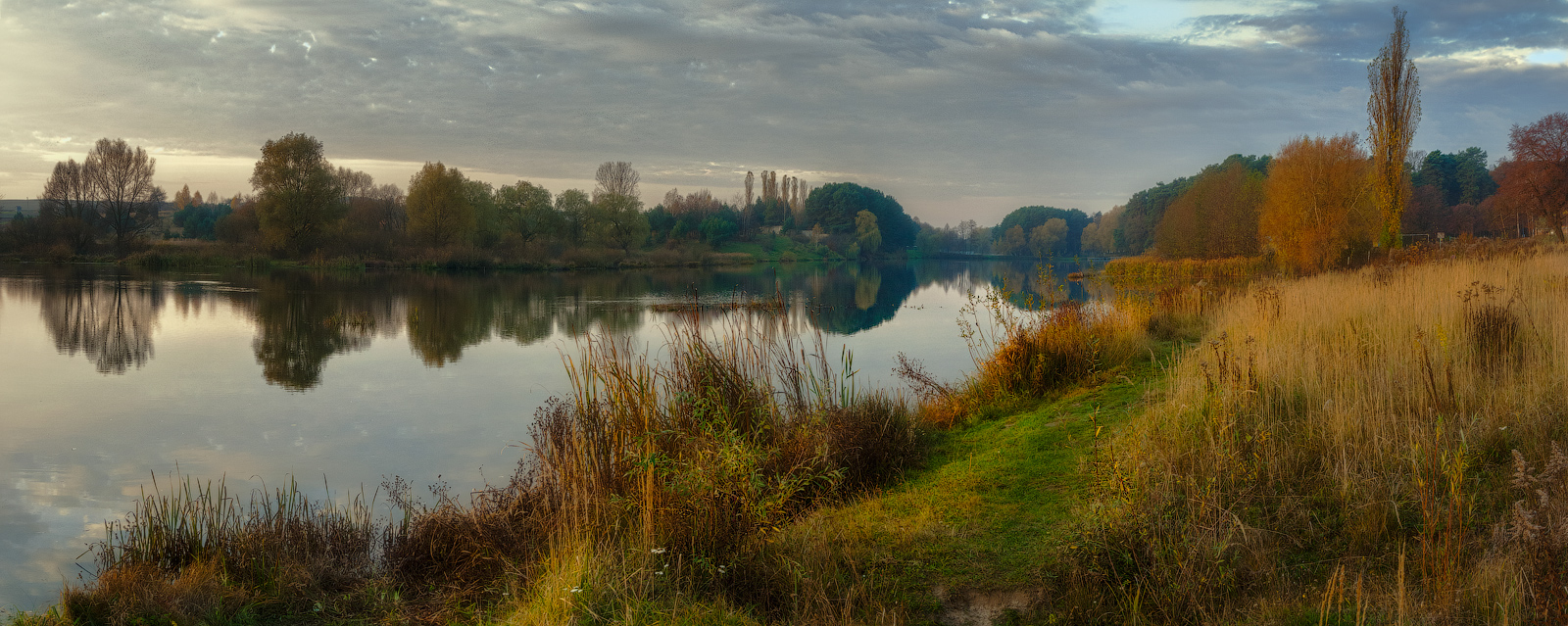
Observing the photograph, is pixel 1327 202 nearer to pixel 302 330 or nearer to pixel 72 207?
pixel 302 330

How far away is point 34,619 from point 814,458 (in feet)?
15.9

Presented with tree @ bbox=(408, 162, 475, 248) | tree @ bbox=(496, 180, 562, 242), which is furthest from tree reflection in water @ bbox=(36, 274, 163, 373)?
tree @ bbox=(496, 180, 562, 242)

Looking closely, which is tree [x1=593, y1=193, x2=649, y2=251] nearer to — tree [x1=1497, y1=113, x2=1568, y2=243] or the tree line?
the tree line

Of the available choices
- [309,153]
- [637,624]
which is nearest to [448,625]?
[637,624]

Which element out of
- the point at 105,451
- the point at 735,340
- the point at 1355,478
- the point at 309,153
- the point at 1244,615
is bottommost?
the point at 105,451

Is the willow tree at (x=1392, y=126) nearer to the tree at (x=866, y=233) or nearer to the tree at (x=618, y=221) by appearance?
the tree at (x=618, y=221)

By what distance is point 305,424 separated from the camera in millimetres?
10320

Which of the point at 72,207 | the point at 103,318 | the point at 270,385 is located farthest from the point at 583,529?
the point at 72,207

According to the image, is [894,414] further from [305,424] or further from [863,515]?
[305,424]

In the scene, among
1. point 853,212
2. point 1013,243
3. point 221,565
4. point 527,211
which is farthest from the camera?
point 1013,243

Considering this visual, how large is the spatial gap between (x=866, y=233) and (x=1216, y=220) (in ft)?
224

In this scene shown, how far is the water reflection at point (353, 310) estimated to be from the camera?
16172mm

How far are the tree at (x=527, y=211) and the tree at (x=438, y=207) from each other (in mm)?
8531

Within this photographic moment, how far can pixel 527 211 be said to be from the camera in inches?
2591
